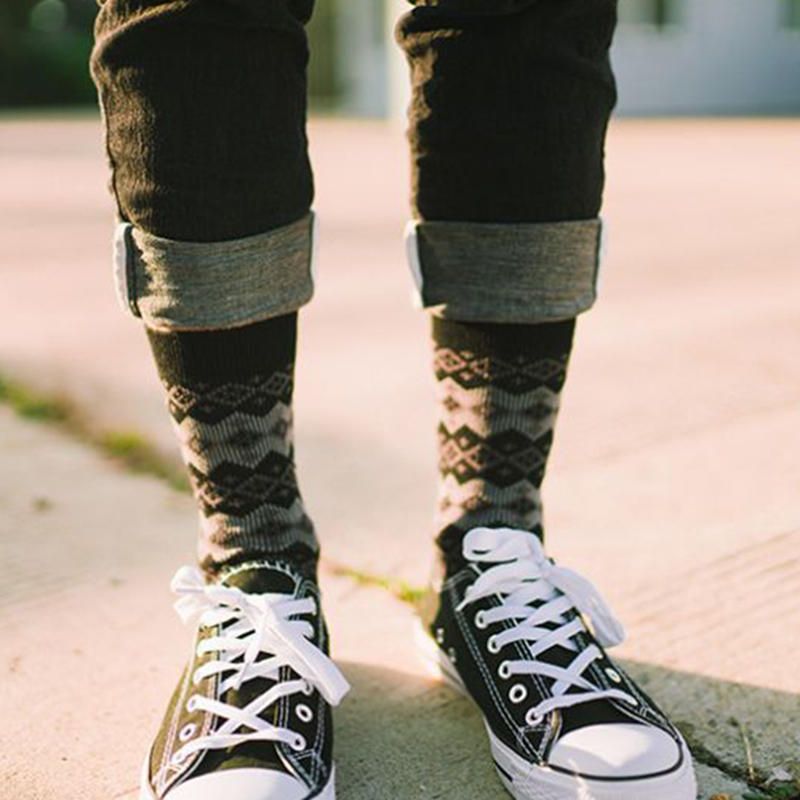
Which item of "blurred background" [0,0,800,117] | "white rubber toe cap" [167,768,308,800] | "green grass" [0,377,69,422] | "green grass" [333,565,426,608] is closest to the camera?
"white rubber toe cap" [167,768,308,800]

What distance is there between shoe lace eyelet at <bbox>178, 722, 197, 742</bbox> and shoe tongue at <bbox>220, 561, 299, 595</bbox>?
0.12 metres

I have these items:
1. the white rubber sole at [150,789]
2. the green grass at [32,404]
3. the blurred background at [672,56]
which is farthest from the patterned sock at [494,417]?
the blurred background at [672,56]

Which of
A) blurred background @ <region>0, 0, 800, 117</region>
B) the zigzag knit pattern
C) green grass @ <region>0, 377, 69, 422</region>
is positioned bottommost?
blurred background @ <region>0, 0, 800, 117</region>

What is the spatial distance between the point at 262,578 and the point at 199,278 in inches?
9.6

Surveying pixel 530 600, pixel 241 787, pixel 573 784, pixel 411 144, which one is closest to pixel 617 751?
pixel 573 784

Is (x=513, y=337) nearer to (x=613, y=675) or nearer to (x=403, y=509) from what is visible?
(x=613, y=675)

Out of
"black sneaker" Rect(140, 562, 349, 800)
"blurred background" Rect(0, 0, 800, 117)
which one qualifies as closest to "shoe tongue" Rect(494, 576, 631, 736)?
"black sneaker" Rect(140, 562, 349, 800)

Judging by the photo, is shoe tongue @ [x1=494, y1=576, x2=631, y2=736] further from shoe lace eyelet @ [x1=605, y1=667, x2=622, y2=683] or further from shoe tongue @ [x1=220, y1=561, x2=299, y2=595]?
shoe tongue @ [x1=220, y1=561, x2=299, y2=595]

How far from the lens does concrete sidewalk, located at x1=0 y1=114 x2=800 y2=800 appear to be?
0.96 meters

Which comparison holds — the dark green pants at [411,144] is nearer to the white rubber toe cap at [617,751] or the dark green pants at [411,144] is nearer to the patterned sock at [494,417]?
the patterned sock at [494,417]

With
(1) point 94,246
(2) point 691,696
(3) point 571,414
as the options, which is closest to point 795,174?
(1) point 94,246

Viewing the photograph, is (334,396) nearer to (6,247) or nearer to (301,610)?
(301,610)

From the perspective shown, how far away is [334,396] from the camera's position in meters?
1.87

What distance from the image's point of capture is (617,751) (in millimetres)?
816
